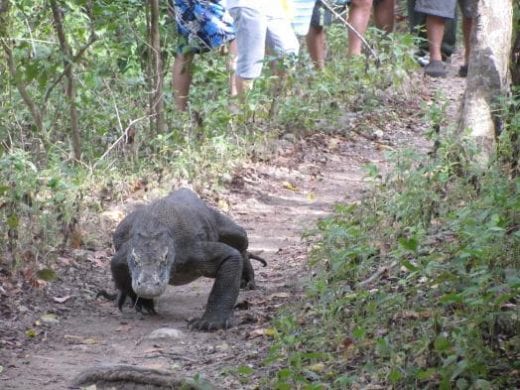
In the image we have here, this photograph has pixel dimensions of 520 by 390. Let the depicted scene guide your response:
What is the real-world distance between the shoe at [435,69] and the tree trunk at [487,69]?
4.93m

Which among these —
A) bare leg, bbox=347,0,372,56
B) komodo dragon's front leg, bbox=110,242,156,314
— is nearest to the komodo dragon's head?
komodo dragon's front leg, bbox=110,242,156,314

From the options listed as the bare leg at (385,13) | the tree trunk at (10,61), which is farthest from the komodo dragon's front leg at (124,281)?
the bare leg at (385,13)

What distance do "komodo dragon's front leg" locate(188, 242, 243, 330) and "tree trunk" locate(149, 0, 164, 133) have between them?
9.97 ft

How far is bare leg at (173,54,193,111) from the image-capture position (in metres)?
9.62

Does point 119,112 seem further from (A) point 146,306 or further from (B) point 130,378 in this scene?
(B) point 130,378

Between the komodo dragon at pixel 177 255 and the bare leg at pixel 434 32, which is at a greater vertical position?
the bare leg at pixel 434 32

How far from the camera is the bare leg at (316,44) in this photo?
37.1ft

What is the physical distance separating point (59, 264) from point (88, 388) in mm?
2294

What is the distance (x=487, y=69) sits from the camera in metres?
7.21

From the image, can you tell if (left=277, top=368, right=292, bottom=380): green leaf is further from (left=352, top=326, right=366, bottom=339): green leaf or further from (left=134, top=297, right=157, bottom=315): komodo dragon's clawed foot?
(left=134, top=297, right=157, bottom=315): komodo dragon's clawed foot

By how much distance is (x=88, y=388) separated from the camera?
15.6ft

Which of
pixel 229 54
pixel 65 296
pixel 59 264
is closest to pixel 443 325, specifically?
pixel 65 296

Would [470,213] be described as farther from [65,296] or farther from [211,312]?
[65,296]

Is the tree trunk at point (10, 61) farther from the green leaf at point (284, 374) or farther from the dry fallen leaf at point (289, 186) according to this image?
the green leaf at point (284, 374)
